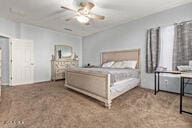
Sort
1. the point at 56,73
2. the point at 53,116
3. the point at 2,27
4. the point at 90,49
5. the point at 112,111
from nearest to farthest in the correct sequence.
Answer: the point at 53,116 → the point at 112,111 → the point at 2,27 → the point at 56,73 → the point at 90,49

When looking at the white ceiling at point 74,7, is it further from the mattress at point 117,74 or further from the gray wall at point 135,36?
the mattress at point 117,74

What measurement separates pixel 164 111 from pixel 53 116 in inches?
89.5

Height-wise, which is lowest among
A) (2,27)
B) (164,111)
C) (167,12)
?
(164,111)

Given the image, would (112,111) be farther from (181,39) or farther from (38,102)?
(181,39)

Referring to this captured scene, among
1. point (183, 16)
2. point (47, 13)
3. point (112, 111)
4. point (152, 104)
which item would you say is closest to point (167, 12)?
point (183, 16)

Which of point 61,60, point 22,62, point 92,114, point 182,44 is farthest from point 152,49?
point 22,62

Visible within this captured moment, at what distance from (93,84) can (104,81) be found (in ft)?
1.41

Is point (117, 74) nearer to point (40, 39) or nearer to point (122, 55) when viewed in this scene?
point (122, 55)

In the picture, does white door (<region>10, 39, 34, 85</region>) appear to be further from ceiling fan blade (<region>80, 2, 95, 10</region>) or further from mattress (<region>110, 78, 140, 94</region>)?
mattress (<region>110, 78, 140, 94</region>)

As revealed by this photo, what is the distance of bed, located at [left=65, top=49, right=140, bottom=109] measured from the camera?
2629 mm

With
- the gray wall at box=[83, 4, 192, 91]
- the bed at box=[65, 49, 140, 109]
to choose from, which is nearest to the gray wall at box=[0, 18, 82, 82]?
the gray wall at box=[83, 4, 192, 91]

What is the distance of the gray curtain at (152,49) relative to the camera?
3945 mm

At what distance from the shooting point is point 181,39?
3.42 metres

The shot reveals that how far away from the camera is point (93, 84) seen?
297cm
